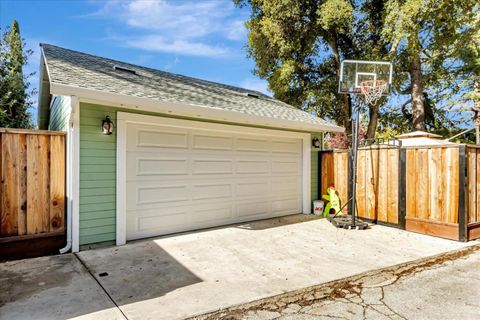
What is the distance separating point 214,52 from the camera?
14.0 m

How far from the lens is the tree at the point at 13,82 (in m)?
11.0

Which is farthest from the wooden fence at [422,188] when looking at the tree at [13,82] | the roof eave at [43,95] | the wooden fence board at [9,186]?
the tree at [13,82]

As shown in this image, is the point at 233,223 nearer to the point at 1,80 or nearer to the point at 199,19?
the point at 199,19

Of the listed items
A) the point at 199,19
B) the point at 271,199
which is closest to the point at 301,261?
the point at 271,199

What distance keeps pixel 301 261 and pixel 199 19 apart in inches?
343

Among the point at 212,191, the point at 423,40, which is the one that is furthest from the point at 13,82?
the point at 423,40

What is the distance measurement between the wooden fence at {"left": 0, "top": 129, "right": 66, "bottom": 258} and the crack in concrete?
3.16 metres

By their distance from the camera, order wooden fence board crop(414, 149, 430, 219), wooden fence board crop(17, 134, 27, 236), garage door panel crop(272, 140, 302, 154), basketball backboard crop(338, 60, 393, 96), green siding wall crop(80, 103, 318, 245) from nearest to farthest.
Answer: wooden fence board crop(17, 134, 27, 236) → green siding wall crop(80, 103, 318, 245) → wooden fence board crop(414, 149, 430, 219) → basketball backboard crop(338, 60, 393, 96) → garage door panel crop(272, 140, 302, 154)

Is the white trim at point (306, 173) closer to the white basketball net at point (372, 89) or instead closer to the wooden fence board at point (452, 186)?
the white basketball net at point (372, 89)

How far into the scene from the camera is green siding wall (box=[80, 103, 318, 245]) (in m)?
4.35

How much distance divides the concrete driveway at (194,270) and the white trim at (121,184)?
0.26 metres

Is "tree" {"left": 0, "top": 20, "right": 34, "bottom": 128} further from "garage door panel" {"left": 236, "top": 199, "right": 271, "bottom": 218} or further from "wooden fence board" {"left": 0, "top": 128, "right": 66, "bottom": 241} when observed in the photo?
"garage door panel" {"left": 236, "top": 199, "right": 271, "bottom": 218}

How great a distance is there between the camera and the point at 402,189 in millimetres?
5789

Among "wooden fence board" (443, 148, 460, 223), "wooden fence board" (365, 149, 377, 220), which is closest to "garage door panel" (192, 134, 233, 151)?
"wooden fence board" (365, 149, 377, 220)
